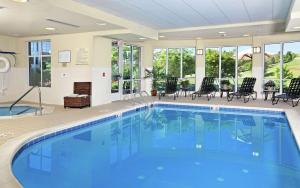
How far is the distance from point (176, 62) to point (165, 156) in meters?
9.36

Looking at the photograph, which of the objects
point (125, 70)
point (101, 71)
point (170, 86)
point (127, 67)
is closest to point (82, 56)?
point (101, 71)

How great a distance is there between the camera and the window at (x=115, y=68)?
1128 cm

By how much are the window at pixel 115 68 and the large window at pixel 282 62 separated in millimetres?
Result: 6368

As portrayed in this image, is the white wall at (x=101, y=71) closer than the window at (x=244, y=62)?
Yes

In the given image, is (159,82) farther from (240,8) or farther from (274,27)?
(240,8)

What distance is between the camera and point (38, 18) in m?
7.30

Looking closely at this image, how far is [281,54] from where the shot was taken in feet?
39.1

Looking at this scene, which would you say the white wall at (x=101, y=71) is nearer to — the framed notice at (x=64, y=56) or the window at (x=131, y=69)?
the framed notice at (x=64, y=56)

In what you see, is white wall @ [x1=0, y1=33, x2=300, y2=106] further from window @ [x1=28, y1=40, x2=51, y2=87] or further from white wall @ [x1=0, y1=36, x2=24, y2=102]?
window @ [x1=28, y1=40, x2=51, y2=87]

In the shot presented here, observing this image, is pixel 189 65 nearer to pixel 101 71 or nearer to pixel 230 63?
pixel 230 63

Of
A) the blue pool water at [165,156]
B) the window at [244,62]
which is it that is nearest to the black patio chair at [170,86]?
the window at [244,62]

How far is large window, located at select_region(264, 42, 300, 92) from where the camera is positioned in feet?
39.0

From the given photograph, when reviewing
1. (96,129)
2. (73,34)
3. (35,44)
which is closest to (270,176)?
(96,129)

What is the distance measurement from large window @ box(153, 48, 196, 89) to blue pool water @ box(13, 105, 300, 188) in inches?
233
